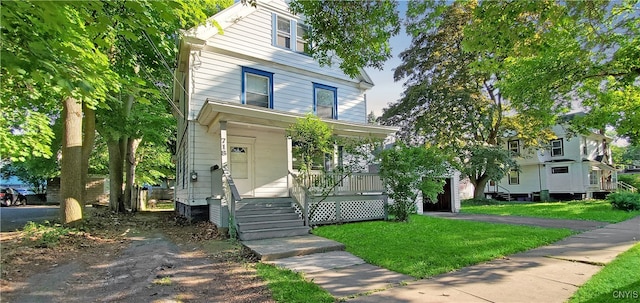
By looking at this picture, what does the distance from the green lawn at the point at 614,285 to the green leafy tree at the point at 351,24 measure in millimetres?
5159

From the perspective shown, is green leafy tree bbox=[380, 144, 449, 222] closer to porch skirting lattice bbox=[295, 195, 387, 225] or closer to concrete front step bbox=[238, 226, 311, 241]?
porch skirting lattice bbox=[295, 195, 387, 225]

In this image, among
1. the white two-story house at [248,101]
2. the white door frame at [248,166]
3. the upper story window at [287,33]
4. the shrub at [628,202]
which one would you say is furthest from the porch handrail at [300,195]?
the shrub at [628,202]

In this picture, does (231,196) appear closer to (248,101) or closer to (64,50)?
(248,101)

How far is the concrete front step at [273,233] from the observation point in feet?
24.7

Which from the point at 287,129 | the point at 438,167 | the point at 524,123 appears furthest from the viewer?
the point at 524,123

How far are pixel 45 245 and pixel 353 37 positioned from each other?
25.7ft

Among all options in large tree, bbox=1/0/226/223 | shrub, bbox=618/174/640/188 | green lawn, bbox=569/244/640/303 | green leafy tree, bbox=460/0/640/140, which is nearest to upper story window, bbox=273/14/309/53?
large tree, bbox=1/0/226/223

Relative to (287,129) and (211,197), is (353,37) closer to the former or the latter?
(287,129)

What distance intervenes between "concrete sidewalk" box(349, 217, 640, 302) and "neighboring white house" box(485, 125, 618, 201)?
22131mm

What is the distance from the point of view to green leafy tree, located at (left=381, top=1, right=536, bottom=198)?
20.1 metres

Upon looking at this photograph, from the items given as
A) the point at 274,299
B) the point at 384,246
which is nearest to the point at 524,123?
the point at 384,246

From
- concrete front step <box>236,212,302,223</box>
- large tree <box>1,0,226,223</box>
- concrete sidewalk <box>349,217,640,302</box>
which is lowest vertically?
concrete sidewalk <box>349,217,640,302</box>

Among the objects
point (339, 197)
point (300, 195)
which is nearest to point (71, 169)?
point (300, 195)

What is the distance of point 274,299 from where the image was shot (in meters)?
4.03
